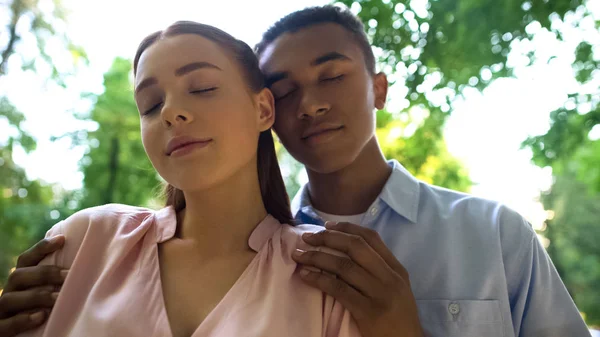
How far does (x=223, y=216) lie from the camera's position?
1108mm

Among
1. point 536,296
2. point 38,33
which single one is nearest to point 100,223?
point 536,296

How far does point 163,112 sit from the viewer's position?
1.01 m

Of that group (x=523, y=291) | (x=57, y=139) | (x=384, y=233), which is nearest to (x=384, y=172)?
(x=384, y=233)

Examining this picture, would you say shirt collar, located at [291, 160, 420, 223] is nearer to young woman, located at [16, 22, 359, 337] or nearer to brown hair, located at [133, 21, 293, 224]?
brown hair, located at [133, 21, 293, 224]

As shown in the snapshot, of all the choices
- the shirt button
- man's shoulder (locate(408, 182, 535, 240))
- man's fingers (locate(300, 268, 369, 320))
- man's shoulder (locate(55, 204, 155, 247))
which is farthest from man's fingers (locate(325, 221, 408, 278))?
man's shoulder (locate(55, 204, 155, 247))

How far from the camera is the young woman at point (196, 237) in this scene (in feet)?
3.17

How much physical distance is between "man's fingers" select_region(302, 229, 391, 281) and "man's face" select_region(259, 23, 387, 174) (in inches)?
13.3

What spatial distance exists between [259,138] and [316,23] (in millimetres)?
424

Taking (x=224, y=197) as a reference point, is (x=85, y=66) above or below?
above

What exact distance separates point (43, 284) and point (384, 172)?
0.96 m

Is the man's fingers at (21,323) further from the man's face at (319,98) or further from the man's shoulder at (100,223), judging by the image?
the man's face at (319,98)

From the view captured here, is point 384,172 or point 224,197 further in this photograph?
point 384,172

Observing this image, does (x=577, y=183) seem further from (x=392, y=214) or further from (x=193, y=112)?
(x=193, y=112)

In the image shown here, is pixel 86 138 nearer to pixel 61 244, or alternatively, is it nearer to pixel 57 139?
pixel 57 139
